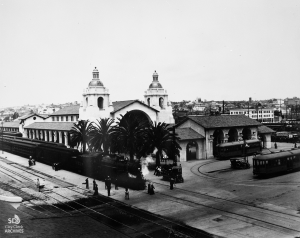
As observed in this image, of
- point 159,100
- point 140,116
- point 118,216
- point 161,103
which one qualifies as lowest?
point 118,216

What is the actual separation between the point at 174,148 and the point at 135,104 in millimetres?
18796

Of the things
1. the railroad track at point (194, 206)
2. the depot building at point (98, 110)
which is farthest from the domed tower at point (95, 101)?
the railroad track at point (194, 206)

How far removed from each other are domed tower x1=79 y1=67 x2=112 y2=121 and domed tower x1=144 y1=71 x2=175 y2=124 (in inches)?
400

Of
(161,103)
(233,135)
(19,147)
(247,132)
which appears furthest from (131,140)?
(19,147)

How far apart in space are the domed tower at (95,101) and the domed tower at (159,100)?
10169 millimetres

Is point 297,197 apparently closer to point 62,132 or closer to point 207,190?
point 207,190

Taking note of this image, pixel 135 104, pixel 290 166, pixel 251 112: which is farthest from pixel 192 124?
→ pixel 251 112

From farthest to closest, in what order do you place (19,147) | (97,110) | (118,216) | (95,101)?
(19,147) → (95,101) → (97,110) → (118,216)

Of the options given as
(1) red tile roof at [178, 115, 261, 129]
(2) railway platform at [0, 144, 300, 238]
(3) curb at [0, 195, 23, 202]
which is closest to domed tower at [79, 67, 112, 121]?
(1) red tile roof at [178, 115, 261, 129]

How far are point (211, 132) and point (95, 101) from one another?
1902 centimetres

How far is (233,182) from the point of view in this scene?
33125 millimetres

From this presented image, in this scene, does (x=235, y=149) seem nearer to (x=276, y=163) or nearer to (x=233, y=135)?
(x=233, y=135)

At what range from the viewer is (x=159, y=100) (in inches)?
2413

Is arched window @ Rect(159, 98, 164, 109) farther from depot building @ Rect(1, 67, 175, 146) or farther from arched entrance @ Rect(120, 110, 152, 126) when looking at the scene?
arched entrance @ Rect(120, 110, 152, 126)
